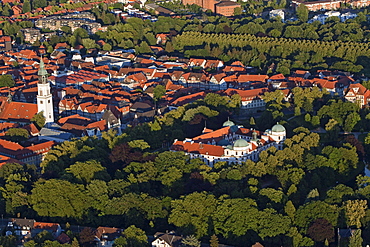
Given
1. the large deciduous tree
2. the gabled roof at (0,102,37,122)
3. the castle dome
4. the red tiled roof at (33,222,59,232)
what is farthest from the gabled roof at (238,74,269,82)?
the red tiled roof at (33,222,59,232)

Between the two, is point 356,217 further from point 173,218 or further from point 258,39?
point 258,39

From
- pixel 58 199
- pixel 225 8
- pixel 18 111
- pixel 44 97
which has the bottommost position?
pixel 225 8

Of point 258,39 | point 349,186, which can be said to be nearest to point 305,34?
point 258,39

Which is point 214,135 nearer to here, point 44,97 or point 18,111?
point 44,97

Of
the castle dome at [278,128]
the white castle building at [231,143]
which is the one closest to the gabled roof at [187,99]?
the white castle building at [231,143]

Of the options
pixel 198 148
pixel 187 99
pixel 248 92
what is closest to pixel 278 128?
pixel 198 148

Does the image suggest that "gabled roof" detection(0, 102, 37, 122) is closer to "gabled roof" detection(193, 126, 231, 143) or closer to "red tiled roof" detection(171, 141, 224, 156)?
"red tiled roof" detection(171, 141, 224, 156)

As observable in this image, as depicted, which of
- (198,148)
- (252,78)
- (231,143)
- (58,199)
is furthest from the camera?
(252,78)

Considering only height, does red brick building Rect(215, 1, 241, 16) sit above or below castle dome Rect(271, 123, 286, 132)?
below
